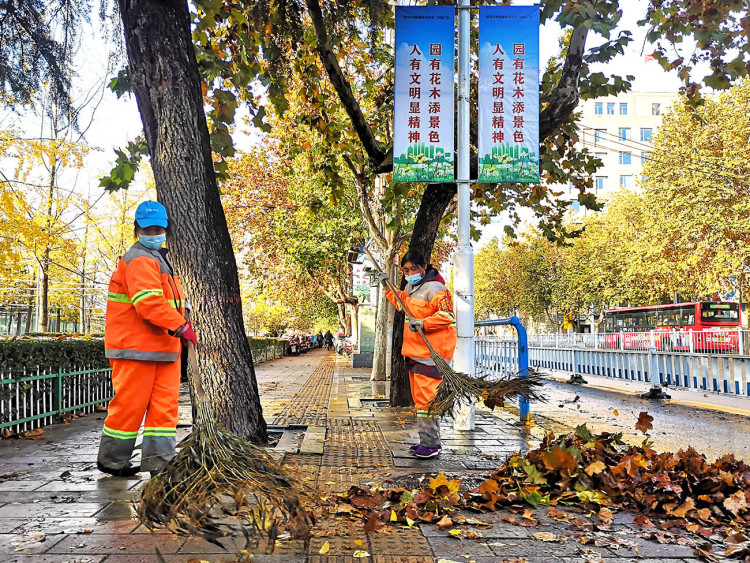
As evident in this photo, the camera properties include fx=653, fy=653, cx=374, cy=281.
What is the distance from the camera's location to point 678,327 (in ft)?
98.4

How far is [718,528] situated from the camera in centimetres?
395

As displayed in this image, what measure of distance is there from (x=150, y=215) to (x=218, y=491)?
2.57 meters

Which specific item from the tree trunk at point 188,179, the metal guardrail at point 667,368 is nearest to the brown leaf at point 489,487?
the tree trunk at point 188,179

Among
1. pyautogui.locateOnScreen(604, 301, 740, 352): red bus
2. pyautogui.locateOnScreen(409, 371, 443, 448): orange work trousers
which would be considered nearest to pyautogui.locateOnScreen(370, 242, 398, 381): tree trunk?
pyautogui.locateOnScreen(409, 371, 443, 448): orange work trousers

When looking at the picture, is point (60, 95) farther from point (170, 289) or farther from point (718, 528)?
point (718, 528)

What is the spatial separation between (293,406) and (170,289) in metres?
6.54

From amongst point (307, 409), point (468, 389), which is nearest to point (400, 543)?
point (468, 389)

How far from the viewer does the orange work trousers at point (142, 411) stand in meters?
4.71

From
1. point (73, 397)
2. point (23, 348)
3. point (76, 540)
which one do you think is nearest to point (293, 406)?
point (73, 397)

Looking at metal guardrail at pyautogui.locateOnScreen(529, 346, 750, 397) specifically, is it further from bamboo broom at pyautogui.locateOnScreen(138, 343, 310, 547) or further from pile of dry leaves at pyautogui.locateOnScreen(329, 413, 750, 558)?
bamboo broom at pyautogui.locateOnScreen(138, 343, 310, 547)

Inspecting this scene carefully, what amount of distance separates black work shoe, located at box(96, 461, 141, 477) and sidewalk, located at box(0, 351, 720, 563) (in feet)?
0.25

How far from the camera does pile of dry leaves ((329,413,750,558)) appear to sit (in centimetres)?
401

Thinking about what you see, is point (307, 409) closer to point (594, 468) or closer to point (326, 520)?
point (594, 468)

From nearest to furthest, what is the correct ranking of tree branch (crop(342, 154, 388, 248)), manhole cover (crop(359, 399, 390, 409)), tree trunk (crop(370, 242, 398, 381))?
manhole cover (crop(359, 399, 390, 409)) < tree branch (crop(342, 154, 388, 248)) < tree trunk (crop(370, 242, 398, 381))
